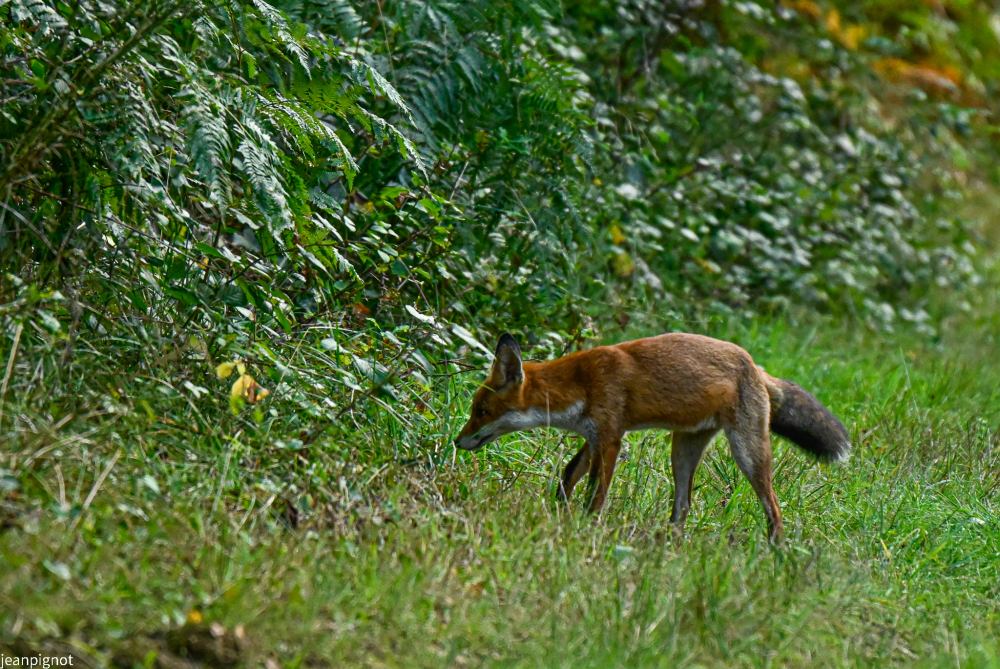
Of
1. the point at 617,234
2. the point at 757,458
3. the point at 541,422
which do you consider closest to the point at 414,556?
the point at 541,422

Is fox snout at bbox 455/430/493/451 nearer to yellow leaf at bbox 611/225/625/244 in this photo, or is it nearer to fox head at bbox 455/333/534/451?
fox head at bbox 455/333/534/451

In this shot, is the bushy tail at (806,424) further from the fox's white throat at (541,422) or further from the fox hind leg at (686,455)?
the fox's white throat at (541,422)

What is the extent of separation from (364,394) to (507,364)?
1.02 meters

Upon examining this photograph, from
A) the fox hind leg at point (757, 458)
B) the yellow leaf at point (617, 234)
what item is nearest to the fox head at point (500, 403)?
the fox hind leg at point (757, 458)

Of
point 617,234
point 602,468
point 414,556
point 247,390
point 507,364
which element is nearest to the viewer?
point 414,556

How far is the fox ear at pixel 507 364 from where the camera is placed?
6383 mm

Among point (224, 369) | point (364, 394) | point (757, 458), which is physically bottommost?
point (757, 458)

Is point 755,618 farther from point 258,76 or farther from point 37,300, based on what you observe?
point 258,76

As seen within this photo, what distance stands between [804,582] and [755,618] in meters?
0.47

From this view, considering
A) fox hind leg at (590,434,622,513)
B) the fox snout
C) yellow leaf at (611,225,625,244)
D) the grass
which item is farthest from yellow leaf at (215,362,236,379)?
yellow leaf at (611,225,625,244)

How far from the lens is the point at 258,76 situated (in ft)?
22.7

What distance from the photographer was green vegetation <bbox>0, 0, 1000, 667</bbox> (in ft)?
14.8

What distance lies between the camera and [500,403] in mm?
6496

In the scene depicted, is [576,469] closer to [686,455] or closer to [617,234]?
Answer: [686,455]
